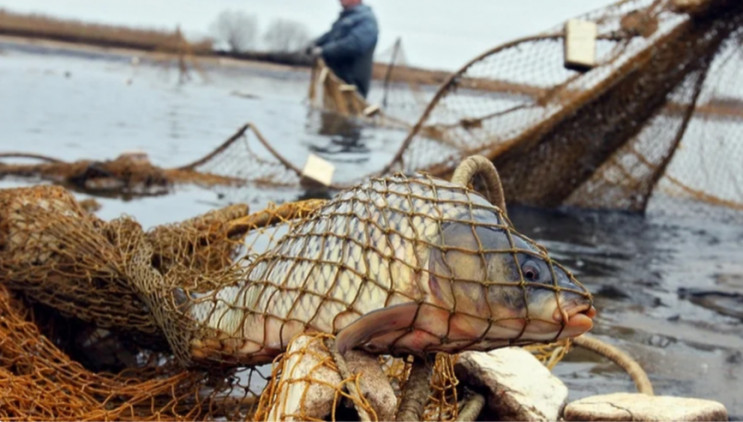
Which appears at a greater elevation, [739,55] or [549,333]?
[739,55]

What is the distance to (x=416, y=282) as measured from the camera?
2.55 m

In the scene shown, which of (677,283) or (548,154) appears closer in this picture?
(677,283)

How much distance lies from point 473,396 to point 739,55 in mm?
5957

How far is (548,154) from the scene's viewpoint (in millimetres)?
8430

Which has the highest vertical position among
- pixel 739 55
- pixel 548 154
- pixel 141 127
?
pixel 739 55

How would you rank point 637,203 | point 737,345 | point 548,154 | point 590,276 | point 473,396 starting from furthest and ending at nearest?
point 637,203, point 548,154, point 590,276, point 737,345, point 473,396

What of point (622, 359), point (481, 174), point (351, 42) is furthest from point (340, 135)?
point (481, 174)

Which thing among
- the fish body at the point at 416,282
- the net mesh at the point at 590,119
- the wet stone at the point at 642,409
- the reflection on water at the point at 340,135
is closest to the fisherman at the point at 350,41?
the reflection on water at the point at 340,135

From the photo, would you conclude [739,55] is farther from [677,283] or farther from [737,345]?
[737,345]

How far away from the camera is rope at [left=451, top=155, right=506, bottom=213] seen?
10.7 feet

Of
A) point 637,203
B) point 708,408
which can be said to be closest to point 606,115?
point 637,203

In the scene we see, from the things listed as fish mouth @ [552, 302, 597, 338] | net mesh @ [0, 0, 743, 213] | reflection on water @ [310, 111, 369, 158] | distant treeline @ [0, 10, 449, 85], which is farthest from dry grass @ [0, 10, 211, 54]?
fish mouth @ [552, 302, 597, 338]

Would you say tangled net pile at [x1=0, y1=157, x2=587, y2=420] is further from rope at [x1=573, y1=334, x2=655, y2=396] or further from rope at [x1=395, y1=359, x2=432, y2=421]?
rope at [x1=573, y1=334, x2=655, y2=396]

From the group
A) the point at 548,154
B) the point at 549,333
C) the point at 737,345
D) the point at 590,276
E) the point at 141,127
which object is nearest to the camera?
the point at 549,333
